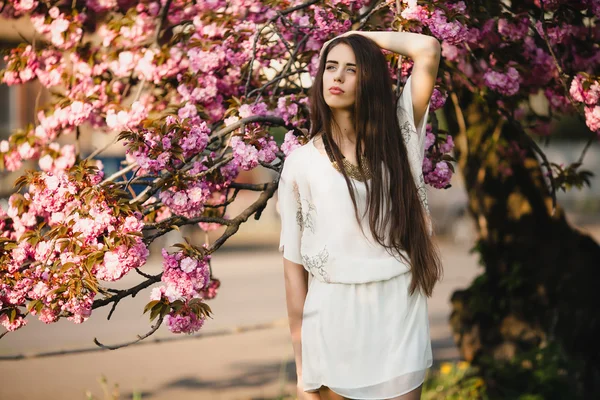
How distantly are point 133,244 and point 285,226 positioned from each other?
0.57 m

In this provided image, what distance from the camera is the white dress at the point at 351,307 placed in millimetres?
1997

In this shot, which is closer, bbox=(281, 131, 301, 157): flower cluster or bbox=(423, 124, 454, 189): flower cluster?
bbox=(281, 131, 301, 157): flower cluster

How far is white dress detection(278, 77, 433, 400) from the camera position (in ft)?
6.55

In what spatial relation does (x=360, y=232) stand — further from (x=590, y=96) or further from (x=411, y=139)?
(x=590, y=96)

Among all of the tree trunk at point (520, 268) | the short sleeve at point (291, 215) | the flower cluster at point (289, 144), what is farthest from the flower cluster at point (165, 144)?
the tree trunk at point (520, 268)

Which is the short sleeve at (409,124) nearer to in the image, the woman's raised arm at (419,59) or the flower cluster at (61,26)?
the woman's raised arm at (419,59)

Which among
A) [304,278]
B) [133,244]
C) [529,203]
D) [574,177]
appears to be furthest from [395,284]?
[529,203]

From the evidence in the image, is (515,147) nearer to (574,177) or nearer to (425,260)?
(574,177)

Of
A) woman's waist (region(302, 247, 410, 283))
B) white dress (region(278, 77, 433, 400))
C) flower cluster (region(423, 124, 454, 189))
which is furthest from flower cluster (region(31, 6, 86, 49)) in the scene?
woman's waist (region(302, 247, 410, 283))

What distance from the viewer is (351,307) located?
2006mm

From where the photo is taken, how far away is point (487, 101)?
136 inches

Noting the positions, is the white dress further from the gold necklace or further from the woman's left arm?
the woman's left arm

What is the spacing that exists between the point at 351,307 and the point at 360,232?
21 centimetres

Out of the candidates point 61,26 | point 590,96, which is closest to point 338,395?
point 590,96
